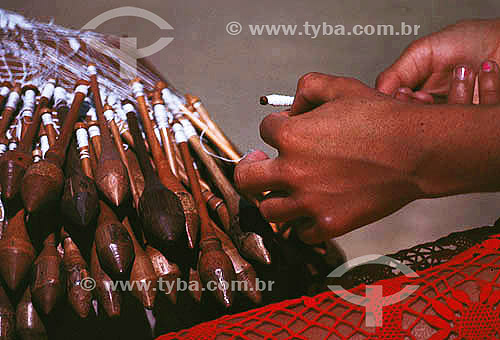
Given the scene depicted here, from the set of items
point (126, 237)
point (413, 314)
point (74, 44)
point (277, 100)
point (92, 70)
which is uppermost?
point (74, 44)

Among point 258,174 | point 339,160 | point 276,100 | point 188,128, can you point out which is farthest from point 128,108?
point 339,160

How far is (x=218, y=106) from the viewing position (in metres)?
1.46

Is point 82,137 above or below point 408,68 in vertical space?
below

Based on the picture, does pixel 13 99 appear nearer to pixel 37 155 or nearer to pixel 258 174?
pixel 37 155

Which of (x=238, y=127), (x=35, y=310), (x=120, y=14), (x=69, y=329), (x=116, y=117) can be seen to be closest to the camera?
(x=35, y=310)

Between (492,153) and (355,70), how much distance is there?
102 cm

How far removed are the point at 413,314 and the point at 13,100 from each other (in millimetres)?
1063

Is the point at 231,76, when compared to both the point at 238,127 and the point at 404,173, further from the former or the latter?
the point at 404,173

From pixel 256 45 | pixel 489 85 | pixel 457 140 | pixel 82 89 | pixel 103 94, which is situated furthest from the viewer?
pixel 256 45

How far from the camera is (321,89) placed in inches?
28.9

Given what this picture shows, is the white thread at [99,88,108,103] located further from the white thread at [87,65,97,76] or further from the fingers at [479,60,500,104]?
the fingers at [479,60,500,104]

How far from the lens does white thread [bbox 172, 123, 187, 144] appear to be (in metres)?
1.03

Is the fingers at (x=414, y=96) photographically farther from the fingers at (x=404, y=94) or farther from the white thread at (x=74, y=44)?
the white thread at (x=74, y=44)

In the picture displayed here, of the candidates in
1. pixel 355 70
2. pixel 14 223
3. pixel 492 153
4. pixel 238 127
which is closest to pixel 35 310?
pixel 14 223
